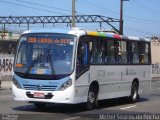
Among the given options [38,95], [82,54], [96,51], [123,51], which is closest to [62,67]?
[82,54]

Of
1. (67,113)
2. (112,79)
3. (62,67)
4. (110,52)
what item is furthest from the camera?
(112,79)

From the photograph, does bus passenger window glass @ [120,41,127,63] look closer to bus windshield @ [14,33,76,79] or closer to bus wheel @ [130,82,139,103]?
bus wheel @ [130,82,139,103]

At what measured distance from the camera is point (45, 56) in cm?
1616

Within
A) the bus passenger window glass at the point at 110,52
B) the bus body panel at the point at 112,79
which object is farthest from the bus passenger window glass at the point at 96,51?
the bus passenger window glass at the point at 110,52

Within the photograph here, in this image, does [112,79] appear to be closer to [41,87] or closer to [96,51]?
[96,51]

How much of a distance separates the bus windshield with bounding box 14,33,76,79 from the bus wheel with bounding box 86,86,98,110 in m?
1.84

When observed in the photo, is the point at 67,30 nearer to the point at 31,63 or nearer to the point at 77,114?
the point at 31,63

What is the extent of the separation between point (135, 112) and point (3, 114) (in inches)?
189

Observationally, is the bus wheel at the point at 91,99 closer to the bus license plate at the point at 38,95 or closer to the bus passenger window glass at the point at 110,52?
the bus passenger window glass at the point at 110,52

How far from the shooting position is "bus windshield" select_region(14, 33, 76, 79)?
1595 centimetres

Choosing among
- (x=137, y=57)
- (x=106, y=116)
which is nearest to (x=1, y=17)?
(x=137, y=57)

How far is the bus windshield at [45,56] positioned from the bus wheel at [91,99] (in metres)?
1.84

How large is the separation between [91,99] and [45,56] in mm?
2552

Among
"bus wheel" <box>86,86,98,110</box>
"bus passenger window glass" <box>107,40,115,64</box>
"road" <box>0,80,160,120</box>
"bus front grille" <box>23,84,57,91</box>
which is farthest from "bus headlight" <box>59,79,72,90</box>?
"bus passenger window glass" <box>107,40,115,64</box>
